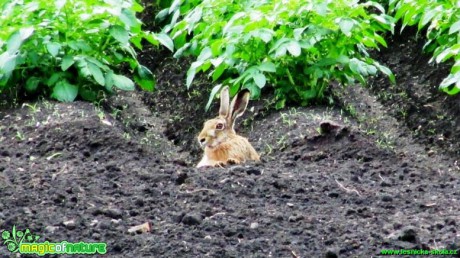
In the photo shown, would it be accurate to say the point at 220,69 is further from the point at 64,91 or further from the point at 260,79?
the point at 64,91

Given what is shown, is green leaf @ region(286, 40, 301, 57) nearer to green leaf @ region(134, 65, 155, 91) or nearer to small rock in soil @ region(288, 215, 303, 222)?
green leaf @ region(134, 65, 155, 91)

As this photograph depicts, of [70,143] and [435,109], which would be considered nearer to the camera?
[70,143]

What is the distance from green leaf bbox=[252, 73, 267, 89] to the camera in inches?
308

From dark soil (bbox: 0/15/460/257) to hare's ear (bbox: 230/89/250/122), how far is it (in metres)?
0.44

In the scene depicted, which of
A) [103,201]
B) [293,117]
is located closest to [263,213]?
[103,201]

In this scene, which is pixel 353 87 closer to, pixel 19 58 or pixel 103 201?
pixel 19 58

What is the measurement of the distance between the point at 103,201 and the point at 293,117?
2906mm

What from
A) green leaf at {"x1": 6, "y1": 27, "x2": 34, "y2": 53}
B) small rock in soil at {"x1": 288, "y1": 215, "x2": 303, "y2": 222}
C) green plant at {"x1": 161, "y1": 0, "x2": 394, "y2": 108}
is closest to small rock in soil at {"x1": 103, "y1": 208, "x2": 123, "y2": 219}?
small rock in soil at {"x1": 288, "y1": 215, "x2": 303, "y2": 222}

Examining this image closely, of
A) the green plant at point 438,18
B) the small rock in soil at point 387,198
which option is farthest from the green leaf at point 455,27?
the small rock in soil at point 387,198

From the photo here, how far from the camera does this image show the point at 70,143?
7098mm

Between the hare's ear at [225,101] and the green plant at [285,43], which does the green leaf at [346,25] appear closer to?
the green plant at [285,43]

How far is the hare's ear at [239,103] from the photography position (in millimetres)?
7645

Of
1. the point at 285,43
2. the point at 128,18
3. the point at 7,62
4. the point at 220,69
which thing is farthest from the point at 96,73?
the point at 285,43

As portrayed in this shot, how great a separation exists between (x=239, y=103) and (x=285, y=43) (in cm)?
62
